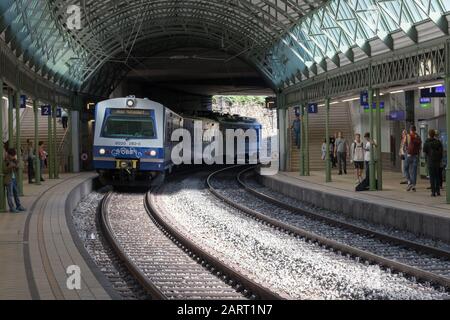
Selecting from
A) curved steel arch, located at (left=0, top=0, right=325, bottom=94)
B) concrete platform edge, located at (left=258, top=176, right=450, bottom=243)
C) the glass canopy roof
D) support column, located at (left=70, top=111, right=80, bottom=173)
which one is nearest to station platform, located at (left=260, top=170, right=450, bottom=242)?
concrete platform edge, located at (left=258, top=176, right=450, bottom=243)

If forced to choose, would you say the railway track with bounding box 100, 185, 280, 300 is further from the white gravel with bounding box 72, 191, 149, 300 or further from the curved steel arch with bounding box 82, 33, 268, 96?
the curved steel arch with bounding box 82, 33, 268, 96

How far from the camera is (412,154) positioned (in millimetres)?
20516

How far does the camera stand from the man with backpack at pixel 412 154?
800 inches

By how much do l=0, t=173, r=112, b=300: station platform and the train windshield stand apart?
6.35 m

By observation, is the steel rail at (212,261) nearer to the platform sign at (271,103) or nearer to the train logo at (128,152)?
the train logo at (128,152)

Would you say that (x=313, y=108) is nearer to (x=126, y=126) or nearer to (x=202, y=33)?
(x=126, y=126)

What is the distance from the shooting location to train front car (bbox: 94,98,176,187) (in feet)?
88.8

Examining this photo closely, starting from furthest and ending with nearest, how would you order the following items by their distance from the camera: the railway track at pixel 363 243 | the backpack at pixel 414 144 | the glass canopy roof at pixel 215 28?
the glass canopy roof at pixel 215 28, the backpack at pixel 414 144, the railway track at pixel 363 243

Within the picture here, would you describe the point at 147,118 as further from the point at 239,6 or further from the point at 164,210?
the point at 239,6

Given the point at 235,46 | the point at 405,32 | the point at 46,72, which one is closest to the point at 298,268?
the point at 405,32

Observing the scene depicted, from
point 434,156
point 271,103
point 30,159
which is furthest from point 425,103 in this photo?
point 271,103

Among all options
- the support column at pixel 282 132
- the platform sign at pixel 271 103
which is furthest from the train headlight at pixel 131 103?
the platform sign at pixel 271 103

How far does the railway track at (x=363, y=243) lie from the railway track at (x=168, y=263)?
261 cm

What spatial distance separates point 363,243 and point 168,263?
4331 millimetres
